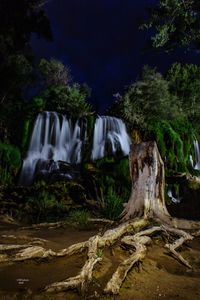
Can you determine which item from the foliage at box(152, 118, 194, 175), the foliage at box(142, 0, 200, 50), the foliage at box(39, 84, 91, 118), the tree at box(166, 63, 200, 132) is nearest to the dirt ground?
the foliage at box(142, 0, 200, 50)

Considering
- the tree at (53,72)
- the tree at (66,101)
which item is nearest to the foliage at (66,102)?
the tree at (66,101)

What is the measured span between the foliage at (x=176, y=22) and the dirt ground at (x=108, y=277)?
292 inches

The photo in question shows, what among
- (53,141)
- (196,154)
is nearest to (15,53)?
(53,141)

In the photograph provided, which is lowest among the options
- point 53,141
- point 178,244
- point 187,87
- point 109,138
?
point 178,244

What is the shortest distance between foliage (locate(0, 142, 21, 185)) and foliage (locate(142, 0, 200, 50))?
1023 centimetres

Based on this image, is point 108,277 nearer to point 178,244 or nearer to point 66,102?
point 178,244

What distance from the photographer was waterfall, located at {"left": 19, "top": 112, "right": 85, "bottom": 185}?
60.8 ft

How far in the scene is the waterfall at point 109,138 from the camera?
19297mm

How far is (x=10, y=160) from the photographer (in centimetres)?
1775

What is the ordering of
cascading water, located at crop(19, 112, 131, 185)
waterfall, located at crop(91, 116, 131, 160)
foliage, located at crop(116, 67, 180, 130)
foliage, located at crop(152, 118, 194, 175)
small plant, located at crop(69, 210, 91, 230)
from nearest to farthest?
small plant, located at crop(69, 210, 91, 230) < cascading water, located at crop(19, 112, 131, 185) < waterfall, located at crop(91, 116, 131, 160) < foliage, located at crop(152, 118, 194, 175) < foliage, located at crop(116, 67, 180, 130)

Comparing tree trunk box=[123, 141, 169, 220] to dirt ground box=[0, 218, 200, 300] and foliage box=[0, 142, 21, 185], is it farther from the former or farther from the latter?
foliage box=[0, 142, 21, 185]

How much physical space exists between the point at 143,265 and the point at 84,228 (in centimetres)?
257

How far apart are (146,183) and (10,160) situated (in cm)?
1246

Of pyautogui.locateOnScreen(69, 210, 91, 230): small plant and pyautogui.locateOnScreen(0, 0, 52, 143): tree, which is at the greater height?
pyautogui.locateOnScreen(0, 0, 52, 143): tree
